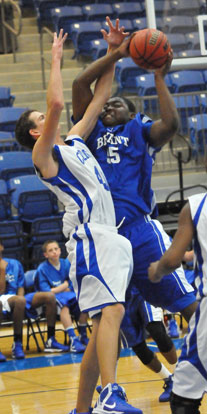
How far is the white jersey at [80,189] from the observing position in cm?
504

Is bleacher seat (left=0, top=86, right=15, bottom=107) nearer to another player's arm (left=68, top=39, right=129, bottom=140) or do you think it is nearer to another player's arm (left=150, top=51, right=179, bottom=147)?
another player's arm (left=68, top=39, right=129, bottom=140)

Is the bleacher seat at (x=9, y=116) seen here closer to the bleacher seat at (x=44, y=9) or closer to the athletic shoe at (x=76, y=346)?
the bleacher seat at (x=44, y=9)

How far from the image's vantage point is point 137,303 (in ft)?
18.3

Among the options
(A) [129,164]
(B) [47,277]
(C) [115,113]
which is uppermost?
(C) [115,113]

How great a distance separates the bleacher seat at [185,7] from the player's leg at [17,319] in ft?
12.8

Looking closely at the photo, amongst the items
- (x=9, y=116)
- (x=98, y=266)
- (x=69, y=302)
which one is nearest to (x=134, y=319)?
(x=98, y=266)

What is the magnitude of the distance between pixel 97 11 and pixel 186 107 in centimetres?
444

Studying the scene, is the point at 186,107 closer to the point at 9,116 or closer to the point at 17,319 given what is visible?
the point at 9,116

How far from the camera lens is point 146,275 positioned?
207 inches

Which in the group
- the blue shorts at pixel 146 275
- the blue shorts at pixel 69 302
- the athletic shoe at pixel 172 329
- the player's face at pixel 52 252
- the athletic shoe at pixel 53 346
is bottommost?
the athletic shoe at pixel 172 329

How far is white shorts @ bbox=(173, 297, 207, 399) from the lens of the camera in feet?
13.5

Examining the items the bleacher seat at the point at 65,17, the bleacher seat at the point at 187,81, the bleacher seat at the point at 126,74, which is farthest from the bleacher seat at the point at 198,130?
the bleacher seat at the point at 65,17

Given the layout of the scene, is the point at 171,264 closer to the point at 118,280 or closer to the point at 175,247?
the point at 175,247

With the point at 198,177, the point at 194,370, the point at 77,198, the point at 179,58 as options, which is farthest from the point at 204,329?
the point at 198,177
